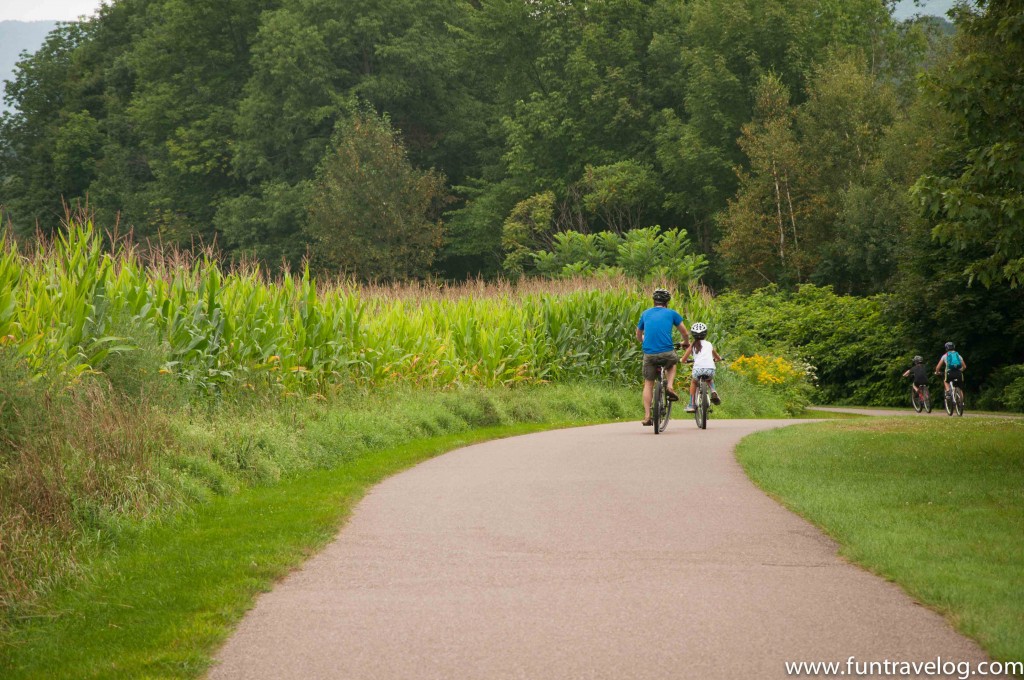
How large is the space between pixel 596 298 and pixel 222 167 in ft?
152

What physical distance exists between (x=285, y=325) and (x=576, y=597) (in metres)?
10.2

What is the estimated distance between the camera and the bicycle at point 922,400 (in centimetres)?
3404

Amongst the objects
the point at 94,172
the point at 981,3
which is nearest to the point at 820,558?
the point at 981,3

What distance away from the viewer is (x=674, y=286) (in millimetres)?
31531

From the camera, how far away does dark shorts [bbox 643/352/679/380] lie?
17.4m

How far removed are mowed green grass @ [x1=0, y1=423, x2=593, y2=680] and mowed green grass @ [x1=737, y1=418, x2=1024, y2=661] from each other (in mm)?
3836

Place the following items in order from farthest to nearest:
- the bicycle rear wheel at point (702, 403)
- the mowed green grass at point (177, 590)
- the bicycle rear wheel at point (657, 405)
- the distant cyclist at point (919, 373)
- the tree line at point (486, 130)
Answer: the tree line at point (486, 130) → the distant cyclist at point (919, 373) → the bicycle rear wheel at point (702, 403) → the bicycle rear wheel at point (657, 405) → the mowed green grass at point (177, 590)

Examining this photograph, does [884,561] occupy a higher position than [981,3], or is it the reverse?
[981,3]

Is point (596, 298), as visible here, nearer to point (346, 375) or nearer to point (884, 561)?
point (346, 375)

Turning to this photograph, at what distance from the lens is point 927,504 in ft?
31.3

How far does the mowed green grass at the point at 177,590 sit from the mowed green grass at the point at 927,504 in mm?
3836

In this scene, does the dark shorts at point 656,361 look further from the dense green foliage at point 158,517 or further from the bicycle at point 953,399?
the bicycle at point 953,399

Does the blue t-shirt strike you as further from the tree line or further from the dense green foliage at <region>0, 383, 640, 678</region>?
the tree line

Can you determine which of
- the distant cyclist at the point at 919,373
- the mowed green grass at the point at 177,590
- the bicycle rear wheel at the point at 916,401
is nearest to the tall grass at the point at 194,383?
A: the mowed green grass at the point at 177,590
